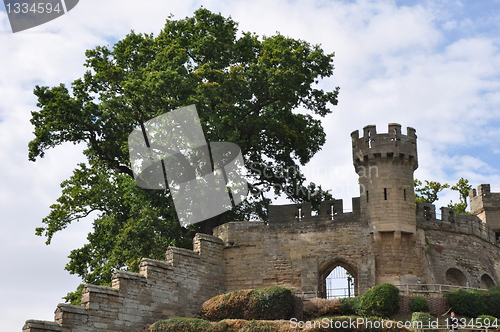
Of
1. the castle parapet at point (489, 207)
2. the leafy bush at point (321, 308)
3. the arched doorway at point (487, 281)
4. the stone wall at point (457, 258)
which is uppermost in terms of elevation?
the castle parapet at point (489, 207)

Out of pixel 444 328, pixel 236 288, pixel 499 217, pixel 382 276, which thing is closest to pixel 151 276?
pixel 236 288

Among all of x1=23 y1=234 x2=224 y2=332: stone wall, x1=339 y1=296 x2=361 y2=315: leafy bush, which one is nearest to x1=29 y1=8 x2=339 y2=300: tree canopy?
x1=23 y1=234 x2=224 y2=332: stone wall

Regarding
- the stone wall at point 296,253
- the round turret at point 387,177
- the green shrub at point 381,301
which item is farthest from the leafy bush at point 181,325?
the round turret at point 387,177

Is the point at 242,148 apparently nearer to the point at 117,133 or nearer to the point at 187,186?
the point at 187,186

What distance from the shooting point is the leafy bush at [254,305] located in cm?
3173

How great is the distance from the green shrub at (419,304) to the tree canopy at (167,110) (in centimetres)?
978

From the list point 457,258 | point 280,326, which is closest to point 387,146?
point 457,258

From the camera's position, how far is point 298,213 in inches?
1433

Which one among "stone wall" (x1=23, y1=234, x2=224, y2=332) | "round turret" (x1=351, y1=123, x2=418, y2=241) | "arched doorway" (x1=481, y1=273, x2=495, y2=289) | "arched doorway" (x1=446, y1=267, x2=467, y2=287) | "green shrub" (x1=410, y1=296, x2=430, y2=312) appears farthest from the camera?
"arched doorway" (x1=481, y1=273, x2=495, y2=289)

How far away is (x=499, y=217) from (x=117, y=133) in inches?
859

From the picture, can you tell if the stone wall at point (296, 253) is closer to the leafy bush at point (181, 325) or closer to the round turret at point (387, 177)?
the round turret at point (387, 177)

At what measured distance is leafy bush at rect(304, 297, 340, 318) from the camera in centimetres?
3198

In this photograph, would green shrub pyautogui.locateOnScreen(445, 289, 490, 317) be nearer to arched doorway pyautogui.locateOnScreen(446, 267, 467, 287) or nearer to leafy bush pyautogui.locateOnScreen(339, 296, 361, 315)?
arched doorway pyautogui.locateOnScreen(446, 267, 467, 287)

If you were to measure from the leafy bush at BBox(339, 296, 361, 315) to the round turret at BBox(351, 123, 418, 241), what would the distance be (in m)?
3.59
